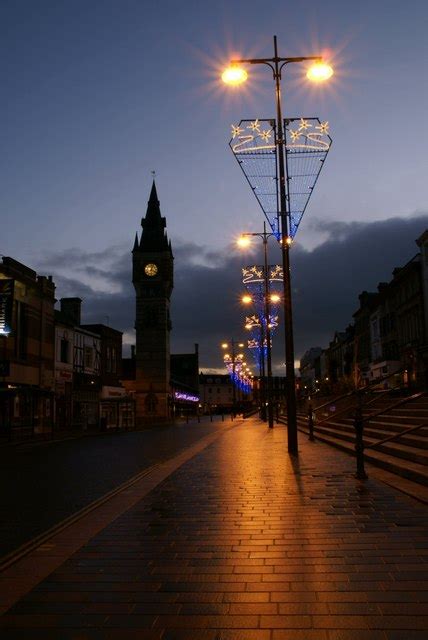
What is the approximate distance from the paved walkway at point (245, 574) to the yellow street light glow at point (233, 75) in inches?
402

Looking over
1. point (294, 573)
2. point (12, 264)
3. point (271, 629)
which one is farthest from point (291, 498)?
point (12, 264)

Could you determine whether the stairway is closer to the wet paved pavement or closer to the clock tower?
the wet paved pavement

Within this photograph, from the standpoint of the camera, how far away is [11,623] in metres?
4.35

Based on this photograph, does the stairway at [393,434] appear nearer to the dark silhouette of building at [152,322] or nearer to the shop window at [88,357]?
the shop window at [88,357]

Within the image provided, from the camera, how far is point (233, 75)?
595 inches

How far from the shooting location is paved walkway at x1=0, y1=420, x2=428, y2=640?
4215 mm

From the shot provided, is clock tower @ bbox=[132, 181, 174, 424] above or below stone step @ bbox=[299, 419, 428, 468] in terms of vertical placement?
above

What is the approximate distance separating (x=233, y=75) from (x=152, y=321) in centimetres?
7842

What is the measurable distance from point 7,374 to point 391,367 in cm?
3300

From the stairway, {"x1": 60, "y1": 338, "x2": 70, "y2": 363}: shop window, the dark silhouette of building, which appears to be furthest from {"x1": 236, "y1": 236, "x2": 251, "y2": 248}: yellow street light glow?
the dark silhouette of building

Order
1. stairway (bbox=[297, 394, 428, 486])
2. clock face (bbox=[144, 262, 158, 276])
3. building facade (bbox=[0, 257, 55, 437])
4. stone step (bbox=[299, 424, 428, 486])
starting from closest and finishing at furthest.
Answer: stone step (bbox=[299, 424, 428, 486]) < stairway (bbox=[297, 394, 428, 486]) < building facade (bbox=[0, 257, 55, 437]) < clock face (bbox=[144, 262, 158, 276])

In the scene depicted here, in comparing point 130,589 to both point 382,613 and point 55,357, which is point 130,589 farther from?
point 55,357

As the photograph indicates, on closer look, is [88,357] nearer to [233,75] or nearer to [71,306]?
[71,306]

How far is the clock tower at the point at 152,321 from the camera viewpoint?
3533 inches
